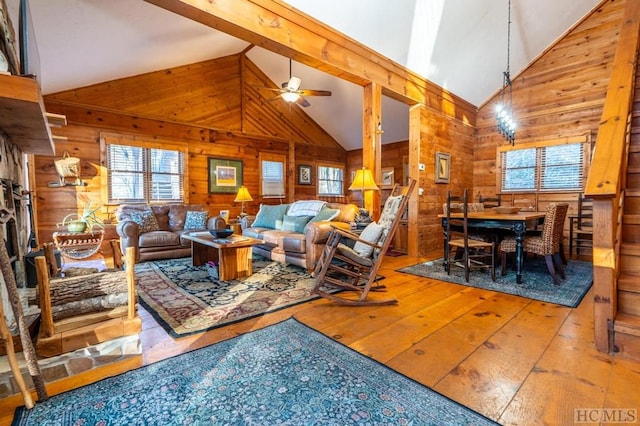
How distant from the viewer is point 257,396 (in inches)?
55.6

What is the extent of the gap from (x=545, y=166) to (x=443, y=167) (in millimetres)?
1850

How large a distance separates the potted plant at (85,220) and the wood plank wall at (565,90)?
7.01m

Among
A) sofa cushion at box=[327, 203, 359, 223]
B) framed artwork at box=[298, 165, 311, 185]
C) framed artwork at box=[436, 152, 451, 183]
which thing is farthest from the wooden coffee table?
framed artwork at box=[298, 165, 311, 185]

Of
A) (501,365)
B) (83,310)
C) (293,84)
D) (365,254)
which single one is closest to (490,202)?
(365,254)

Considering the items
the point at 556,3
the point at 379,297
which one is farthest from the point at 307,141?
the point at 379,297

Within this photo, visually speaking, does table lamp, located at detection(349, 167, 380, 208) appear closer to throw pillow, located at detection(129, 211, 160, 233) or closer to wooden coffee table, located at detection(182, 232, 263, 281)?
wooden coffee table, located at detection(182, 232, 263, 281)

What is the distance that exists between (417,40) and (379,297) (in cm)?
345

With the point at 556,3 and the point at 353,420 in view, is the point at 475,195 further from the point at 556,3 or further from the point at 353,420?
the point at 353,420

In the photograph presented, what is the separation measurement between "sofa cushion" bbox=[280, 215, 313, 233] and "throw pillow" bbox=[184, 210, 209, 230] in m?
1.47

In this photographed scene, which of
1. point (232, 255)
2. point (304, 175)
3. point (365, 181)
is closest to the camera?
point (232, 255)

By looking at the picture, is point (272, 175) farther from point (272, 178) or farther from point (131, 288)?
point (131, 288)

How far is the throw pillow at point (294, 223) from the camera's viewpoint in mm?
4246

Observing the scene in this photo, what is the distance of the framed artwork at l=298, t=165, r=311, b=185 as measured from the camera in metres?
7.95

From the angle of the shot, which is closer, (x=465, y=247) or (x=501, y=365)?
(x=501, y=365)
